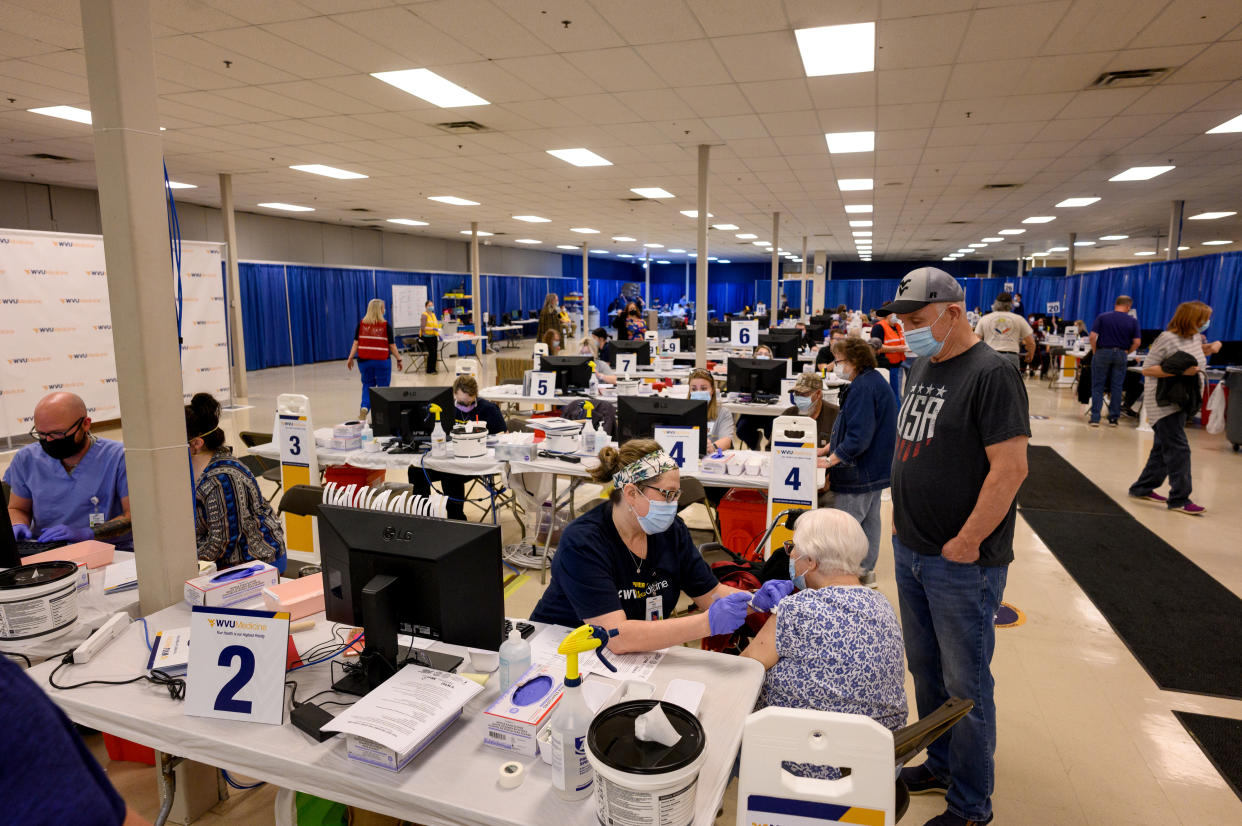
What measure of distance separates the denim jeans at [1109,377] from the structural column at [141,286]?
35.3 ft

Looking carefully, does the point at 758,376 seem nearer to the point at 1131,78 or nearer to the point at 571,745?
the point at 1131,78

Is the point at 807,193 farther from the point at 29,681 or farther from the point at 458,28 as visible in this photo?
the point at 29,681

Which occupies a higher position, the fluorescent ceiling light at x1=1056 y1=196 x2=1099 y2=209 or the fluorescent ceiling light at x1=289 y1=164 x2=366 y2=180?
the fluorescent ceiling light at x1=289 y1=164 x2=366 y2=180

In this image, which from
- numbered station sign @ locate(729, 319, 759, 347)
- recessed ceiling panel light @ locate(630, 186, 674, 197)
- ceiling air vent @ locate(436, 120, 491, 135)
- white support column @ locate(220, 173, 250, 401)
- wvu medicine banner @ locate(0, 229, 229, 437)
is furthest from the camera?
recessed ceiling panel light @ locate(630, 186, 674, 197)

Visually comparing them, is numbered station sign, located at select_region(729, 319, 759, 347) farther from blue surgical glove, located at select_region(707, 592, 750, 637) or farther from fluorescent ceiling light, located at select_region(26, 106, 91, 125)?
blue surgical glove, located at select_region(707, 592, 750, 637)

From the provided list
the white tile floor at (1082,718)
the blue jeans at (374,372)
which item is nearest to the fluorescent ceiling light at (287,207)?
the blue jeans at (374,372)

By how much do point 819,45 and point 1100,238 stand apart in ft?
58.8

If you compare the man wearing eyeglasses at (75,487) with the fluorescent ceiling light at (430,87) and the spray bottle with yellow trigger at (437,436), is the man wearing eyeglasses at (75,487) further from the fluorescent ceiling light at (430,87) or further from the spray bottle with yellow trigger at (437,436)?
the fluorescent ceiling light at (430,87)

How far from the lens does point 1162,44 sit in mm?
4539

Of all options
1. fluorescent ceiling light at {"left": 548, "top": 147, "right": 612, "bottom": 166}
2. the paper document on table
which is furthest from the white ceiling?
the paper document on table

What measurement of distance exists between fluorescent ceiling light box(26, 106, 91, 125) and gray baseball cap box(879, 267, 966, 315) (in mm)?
7807

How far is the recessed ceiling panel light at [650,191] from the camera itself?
10986 mm

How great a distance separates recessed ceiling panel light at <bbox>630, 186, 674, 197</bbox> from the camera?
11.0 m

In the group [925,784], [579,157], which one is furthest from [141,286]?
[579,157]
